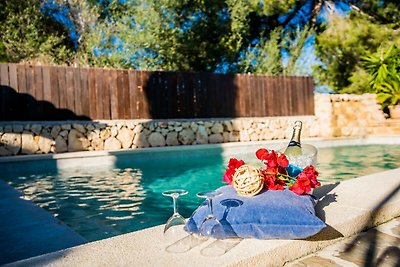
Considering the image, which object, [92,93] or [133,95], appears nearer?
[92,93]

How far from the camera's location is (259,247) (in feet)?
5.69

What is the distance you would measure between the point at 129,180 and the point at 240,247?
4.14m

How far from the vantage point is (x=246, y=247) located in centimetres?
174

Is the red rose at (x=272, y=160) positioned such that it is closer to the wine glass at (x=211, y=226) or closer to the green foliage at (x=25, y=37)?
the wine glass at (x=211, y=226)

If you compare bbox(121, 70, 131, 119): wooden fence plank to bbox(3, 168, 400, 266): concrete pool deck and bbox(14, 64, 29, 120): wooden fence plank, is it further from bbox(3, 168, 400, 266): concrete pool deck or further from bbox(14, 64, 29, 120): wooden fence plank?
bbox(3, 168, 400, 266): concrete pool deck

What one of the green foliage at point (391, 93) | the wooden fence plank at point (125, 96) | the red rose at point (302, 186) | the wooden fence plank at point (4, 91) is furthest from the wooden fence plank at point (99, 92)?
the green foliage at point (391, 93)

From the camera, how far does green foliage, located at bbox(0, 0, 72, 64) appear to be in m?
13.2

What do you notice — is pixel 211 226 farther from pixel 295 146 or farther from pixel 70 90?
pixel 70 90

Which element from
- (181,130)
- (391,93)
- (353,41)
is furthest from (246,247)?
(353,41)

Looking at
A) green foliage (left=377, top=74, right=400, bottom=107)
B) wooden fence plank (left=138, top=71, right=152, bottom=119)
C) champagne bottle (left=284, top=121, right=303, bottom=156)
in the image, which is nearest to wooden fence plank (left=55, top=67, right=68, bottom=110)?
wooden fence plank (left=138, top=71, right=152, bottom=119)

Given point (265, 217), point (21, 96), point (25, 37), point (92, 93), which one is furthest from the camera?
point (25, 37)

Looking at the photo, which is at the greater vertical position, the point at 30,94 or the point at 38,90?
the point at 38,90

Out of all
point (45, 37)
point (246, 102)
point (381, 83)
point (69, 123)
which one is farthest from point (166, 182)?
point (45, 37)

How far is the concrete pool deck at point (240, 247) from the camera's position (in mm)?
1598
